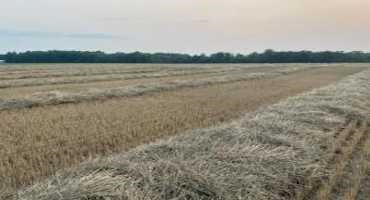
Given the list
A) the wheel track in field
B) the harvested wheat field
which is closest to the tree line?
the harvested wheat field

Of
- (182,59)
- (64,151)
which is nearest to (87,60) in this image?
(182,59)

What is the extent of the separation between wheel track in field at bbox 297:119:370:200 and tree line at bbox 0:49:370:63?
81.3 meters

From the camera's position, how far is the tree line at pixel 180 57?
89.6 metres

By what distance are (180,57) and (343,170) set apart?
86.4 metres

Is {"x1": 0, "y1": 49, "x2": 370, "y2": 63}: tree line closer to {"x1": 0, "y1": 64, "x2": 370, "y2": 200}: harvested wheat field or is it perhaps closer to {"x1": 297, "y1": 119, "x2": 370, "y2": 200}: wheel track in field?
{"x1": 0, "y1": 64, "x2": 370, "y2": 200}: harvested wheat field

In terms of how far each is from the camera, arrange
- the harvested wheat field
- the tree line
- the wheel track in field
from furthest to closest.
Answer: the tree line < the wheel track in field < the harvested wheat field

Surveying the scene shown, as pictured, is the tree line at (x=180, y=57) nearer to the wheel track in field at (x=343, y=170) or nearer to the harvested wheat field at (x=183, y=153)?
the harvested wheat field at (x=183, y=153)

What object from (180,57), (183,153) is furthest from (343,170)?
(180,57)

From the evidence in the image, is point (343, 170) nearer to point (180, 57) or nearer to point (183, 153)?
point (183, 153)

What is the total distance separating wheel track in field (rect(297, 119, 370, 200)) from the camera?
18.2ft

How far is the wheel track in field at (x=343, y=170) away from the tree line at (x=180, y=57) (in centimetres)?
8129

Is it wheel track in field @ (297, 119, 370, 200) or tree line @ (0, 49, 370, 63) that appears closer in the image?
wheel track in field @ (297, 119, 370, 200)

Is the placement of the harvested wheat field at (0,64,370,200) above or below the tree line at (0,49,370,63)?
above

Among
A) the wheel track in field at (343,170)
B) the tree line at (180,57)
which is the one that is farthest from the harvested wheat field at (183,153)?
the tree line at (180,57)
